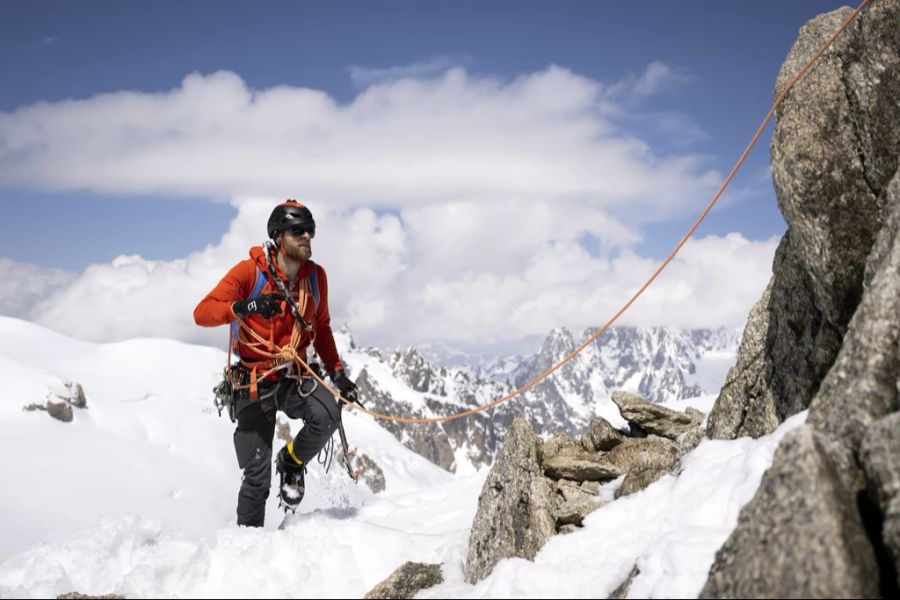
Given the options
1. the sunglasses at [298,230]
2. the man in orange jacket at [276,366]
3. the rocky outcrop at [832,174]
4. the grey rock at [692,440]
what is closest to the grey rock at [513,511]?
the grey rock at [692,440]

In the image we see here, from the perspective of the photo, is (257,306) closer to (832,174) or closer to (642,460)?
(642,460)

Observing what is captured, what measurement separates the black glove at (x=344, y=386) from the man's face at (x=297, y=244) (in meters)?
2.20

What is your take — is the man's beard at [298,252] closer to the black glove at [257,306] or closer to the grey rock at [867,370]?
the black glove at [257,306]

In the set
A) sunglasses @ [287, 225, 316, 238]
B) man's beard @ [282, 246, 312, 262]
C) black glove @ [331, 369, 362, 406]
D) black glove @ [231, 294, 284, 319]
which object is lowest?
black glove @ [331, 369, 362, 406]

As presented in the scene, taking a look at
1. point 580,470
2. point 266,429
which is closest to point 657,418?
point 580,470

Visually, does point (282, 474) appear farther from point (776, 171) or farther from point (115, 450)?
point (115, 450)

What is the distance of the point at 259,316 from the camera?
9812 millimetres

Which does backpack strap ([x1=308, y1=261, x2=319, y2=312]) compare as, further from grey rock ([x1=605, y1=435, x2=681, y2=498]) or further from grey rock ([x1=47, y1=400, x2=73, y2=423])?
grey rock ([x1=47, y1=400, x2=73, y2=423])

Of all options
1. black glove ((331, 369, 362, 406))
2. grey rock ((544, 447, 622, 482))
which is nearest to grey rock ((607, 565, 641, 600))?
grey rock ((544, 447, 622, 482))

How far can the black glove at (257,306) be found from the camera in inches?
358

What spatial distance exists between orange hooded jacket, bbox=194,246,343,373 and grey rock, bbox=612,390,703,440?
6.55 meters

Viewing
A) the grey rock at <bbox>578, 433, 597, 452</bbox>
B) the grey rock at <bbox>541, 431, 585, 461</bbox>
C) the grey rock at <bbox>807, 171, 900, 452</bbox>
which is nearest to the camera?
the grey rock at <bbox>807, 171, 900, 452</bbox>

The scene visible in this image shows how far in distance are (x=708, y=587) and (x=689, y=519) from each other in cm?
154

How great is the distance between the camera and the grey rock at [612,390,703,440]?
12.9 metres
